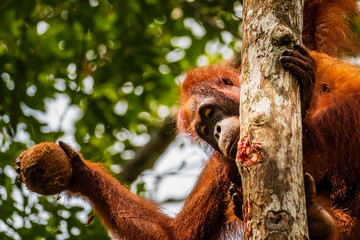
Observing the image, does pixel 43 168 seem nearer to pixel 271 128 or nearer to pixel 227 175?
pixel 227 175

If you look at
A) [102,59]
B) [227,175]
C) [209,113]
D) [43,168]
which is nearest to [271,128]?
[209,113]

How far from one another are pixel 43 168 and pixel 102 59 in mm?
3222

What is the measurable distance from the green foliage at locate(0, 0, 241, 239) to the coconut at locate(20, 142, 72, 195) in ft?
4.86

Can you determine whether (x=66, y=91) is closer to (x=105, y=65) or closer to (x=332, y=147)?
(x=105, y=65)

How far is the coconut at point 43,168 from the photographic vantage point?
3.92 metres

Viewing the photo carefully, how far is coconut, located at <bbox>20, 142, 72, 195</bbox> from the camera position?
3922 millimetres

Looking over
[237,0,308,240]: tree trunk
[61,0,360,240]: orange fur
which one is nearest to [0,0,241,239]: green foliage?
[61,0,360,240]: orange fur

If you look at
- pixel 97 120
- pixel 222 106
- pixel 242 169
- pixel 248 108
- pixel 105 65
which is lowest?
pixel 97 120

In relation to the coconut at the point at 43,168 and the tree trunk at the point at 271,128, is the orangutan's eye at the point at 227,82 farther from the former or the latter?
the tree trunk at the point at 271,128

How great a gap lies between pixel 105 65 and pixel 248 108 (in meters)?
4.37

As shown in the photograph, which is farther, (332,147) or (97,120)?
(97,120)

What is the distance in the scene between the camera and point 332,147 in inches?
139

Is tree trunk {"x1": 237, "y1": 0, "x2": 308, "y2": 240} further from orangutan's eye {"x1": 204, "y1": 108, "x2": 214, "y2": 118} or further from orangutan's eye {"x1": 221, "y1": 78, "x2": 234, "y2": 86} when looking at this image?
orangutan's eye {"x1": 221, "y1": 78, "x2": 234, "y2": 86}

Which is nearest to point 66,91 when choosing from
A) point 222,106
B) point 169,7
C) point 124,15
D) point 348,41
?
point 124,15
